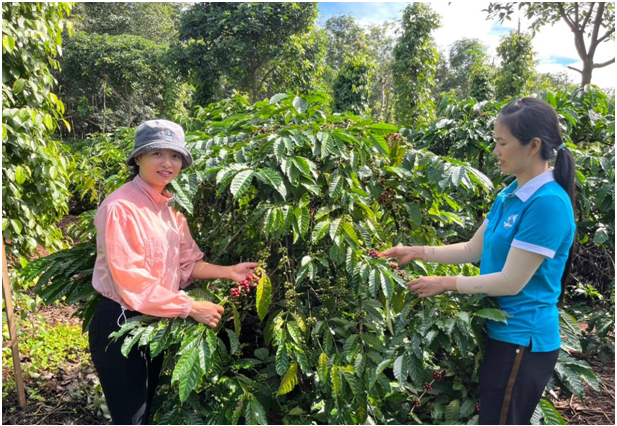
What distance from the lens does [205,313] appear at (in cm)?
150

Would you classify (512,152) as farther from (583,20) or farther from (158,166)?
(583,20)

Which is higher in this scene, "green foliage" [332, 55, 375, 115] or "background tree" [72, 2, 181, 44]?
"background tree" [72, 2, 181, 44]

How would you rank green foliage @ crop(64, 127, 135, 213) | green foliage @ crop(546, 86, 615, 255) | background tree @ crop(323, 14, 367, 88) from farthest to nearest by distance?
background tree @ crop(323, 14, 367, 88) < green foliage @ crop(546, 86, 615, 255) < green foliage @ crop(64, 127, 135, 213)

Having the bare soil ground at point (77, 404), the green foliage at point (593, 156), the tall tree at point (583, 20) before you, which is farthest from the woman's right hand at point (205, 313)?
the tall tree at point (583, 20)

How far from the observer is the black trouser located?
1.34 metres

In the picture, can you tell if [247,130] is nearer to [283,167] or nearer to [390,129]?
[283,167]

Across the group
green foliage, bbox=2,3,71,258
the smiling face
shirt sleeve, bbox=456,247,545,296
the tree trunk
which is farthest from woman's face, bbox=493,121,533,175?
the tree trunk

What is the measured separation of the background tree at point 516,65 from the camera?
9.62 meters

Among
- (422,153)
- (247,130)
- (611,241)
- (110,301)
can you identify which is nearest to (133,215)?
(110,301)

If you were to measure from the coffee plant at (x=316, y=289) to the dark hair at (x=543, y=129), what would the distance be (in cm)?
42

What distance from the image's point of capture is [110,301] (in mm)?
1534

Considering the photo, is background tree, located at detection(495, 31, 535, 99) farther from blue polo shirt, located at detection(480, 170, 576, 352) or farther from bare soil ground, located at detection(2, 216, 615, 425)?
blue polo shirt, located at detection(480, 170, 576, 352)

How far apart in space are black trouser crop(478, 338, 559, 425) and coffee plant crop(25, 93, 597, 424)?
0.31ft

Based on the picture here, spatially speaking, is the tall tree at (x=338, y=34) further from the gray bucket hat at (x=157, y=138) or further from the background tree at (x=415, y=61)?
the gray bucket hat at (x=157, y=138)
